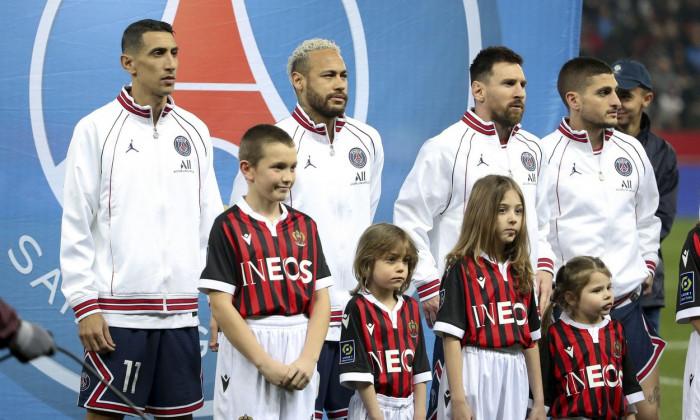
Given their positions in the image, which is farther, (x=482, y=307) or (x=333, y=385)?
(x=333, y=385)

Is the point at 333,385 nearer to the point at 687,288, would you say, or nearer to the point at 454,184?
the point at 454,184

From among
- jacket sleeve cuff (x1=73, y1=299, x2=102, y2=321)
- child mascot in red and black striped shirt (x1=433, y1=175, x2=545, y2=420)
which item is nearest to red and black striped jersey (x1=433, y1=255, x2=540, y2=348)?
child mascot in red and black striped shirt (x1=433, y1=175, x2=545, y2=420)

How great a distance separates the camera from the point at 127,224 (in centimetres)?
410

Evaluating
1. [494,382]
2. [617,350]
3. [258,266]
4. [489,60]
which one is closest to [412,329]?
[494,382]

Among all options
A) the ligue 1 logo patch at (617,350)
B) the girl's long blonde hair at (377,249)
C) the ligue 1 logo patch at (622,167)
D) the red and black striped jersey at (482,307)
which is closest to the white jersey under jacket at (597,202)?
the ligue 1 logo patch at (622,167)

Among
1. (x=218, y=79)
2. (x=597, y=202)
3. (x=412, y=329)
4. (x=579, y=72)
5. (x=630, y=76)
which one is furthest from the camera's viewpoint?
(x=630, y=76)

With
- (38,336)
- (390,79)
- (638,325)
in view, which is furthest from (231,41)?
(38,336)

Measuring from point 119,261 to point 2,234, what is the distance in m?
1.15

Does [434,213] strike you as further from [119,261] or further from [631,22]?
[631,22]

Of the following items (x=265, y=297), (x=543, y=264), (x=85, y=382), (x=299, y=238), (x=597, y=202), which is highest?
(x=597, y=202)

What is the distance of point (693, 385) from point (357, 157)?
1715 millimetres

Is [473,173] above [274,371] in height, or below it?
above

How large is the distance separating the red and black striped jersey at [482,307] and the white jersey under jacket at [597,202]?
81cm

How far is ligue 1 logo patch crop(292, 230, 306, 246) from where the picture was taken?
3820mm
